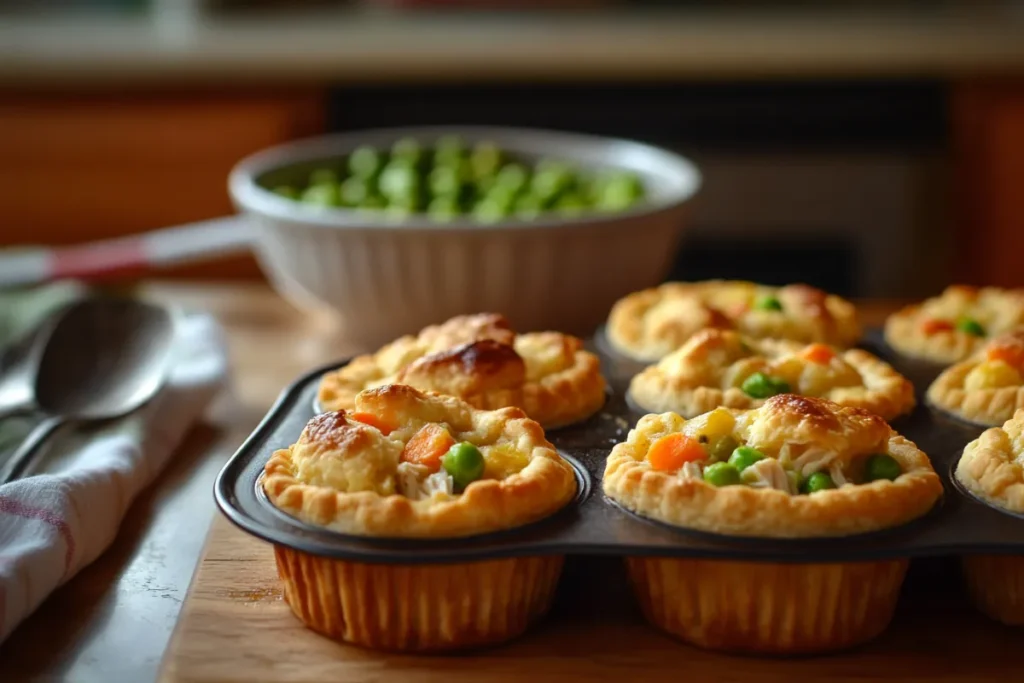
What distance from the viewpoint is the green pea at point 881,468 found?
1.98 m

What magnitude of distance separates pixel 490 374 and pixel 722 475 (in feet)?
2.00

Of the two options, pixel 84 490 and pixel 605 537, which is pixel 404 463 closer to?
pixel 605 537

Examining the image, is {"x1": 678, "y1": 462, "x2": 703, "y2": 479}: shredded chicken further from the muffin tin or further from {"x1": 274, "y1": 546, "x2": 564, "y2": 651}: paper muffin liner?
{"x1": 274, "y1": 546, "x2": 564, "y2": 651}: paper muffin liner

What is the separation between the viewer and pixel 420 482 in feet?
6.47

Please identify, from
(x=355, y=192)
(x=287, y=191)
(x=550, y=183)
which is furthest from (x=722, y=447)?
(x=287, y=191)

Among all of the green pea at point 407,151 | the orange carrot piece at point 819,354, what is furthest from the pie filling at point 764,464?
the green pea at point 407,151

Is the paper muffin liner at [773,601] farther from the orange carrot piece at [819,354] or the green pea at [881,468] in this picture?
the orange carrot piece at [819,354]

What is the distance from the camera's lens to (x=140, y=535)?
2.35 meters

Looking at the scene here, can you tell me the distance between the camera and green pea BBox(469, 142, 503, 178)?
3.81 meters

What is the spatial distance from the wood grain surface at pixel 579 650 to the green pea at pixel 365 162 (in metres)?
1.84

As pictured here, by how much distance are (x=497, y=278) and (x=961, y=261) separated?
10.1 feet

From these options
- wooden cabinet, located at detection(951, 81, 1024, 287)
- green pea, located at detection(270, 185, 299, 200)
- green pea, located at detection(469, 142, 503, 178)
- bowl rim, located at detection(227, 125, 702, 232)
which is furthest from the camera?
wooden cabinet, located at detection(951, 81, 1024, 287)

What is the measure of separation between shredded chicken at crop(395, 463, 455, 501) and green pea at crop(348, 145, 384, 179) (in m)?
1.85

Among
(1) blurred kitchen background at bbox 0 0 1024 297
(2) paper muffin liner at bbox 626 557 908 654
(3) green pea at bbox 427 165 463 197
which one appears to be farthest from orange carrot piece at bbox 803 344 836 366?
(1) blurred kitchen background at bbox 0 0 1024 297
